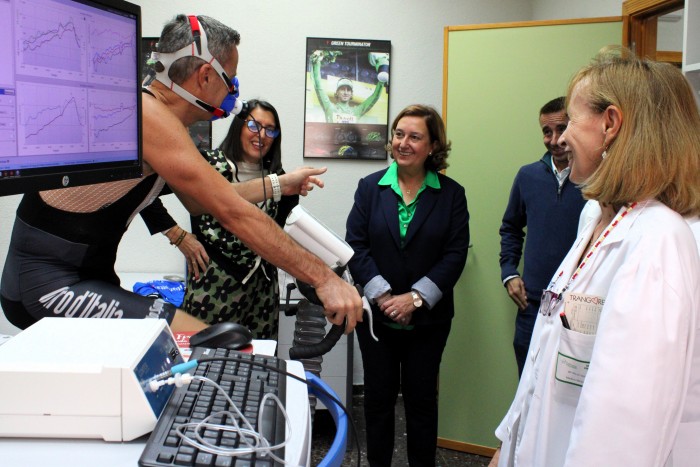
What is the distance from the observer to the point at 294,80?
11.5 ft

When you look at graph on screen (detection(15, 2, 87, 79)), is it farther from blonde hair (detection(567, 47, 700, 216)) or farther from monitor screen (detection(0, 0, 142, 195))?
blonde hair (detection(567, 47, 700, 216))

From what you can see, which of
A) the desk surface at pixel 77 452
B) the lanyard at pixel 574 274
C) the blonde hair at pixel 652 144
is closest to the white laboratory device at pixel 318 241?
the lanyard at pixel 574 274

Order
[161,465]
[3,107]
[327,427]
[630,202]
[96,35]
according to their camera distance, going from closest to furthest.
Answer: [161,465] → [3,107] → [96,35] → [630,202] → [327,427]

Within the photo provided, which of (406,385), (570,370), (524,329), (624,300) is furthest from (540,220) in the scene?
(624,300)

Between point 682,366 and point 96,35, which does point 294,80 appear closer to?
point 96,35

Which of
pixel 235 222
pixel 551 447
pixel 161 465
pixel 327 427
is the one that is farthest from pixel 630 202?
pixel 327 427

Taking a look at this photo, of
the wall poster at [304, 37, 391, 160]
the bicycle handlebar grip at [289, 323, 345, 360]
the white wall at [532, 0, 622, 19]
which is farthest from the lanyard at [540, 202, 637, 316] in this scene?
the wall poster at [304, 37, 391, 160]

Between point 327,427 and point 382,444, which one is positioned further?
point 327,427

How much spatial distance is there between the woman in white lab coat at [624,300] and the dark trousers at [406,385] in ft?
3.88

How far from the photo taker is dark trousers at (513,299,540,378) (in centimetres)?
259

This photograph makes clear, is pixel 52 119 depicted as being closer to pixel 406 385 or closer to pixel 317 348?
pixel 317 348

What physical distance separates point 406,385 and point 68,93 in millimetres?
1971

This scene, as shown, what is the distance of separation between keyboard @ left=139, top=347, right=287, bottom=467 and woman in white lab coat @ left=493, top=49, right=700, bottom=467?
0.52 metres

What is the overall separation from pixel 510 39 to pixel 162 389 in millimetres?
2483
